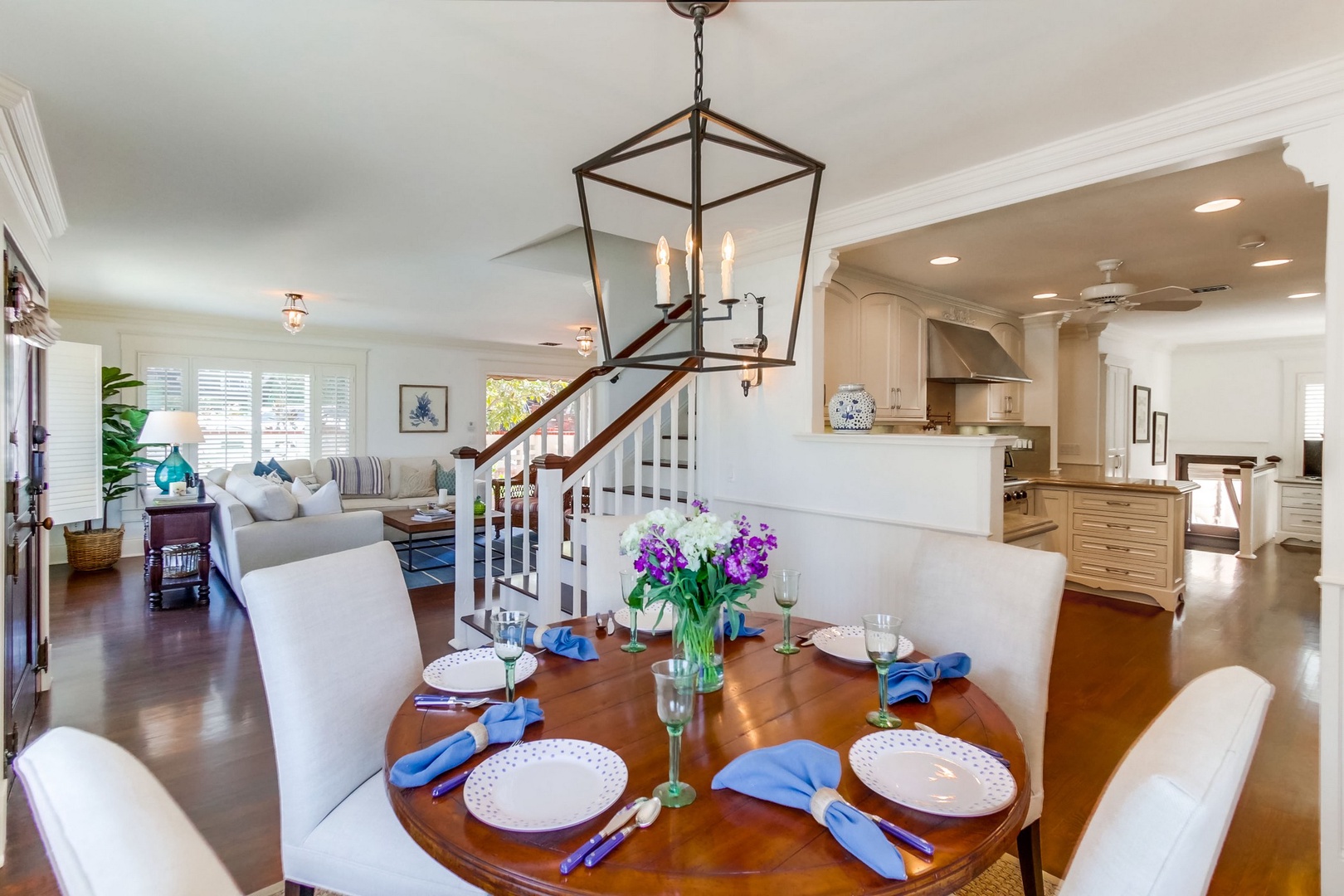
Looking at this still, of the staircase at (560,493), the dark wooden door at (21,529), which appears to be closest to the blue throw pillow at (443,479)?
the staircase at (560,493)

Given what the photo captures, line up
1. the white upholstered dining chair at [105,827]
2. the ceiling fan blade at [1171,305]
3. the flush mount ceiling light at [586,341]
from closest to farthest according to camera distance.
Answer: the white upholstered dining chair at [105,827]
the ceiling fan blade at [1171,305]
the flush mount ceiling light at [586,341]

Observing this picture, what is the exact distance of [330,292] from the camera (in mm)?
5184

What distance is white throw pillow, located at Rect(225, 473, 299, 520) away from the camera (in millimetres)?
4531

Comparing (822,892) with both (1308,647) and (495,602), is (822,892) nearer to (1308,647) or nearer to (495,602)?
(495,602)

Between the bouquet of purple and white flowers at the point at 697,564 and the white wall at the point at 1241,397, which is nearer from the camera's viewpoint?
the bouquet of purple and white flowers at the point at 697,564

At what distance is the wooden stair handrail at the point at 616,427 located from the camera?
9.89ft

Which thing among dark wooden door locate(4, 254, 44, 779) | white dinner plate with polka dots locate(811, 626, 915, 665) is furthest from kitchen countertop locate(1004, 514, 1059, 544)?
dark wooden door locate(4, 254, 44, 779)

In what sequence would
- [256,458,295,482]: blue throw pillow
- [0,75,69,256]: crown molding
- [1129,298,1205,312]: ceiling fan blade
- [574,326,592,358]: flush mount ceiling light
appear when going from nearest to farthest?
[0,75,69,256]: crown molding, [1129,298,1205,312]: ceiling fan blade, [256,458,295,482]: blue throw pillow, [574,326,592,358]: flush mount ceiling light

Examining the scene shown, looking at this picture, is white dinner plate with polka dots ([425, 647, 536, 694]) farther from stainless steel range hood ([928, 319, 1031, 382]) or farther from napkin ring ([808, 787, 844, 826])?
stainless steel range hood ([928, 319, 1031, 382])

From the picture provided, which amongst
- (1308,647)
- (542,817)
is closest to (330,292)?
(542,817)

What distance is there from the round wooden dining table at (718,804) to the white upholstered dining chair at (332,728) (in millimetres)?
208

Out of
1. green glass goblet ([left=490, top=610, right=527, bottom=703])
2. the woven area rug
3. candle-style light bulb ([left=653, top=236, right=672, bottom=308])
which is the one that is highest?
candle-style light bulb ([left=653, top=236, right=672, bottom=308])

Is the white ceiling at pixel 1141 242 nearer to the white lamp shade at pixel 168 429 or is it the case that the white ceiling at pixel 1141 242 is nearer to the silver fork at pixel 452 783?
the silver fork at pixel 452 783

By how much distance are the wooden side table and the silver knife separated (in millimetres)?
4888
